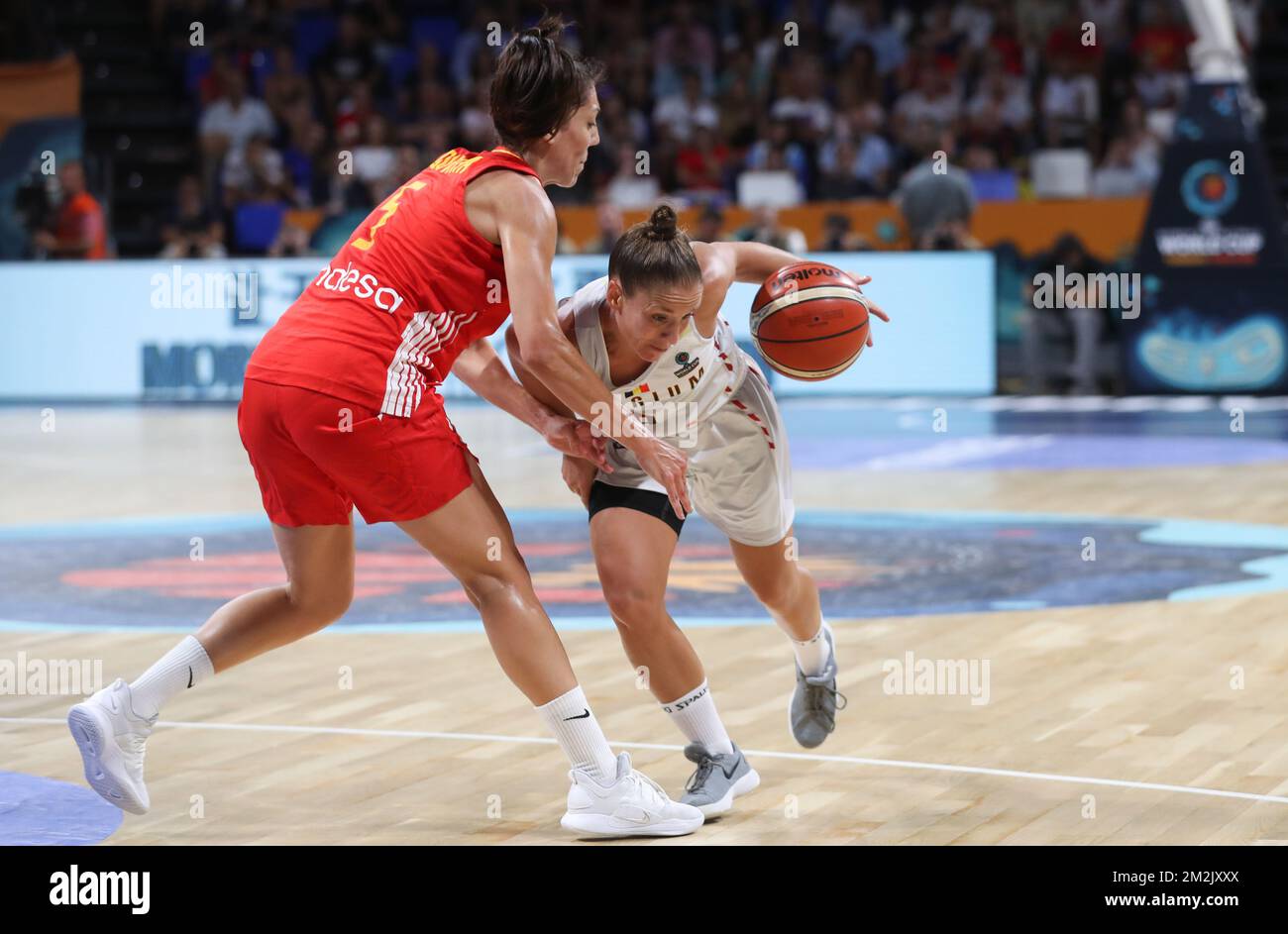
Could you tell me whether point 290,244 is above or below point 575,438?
above

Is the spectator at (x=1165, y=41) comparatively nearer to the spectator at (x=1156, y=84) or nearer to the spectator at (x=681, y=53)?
the spectator at (x=1156, y=84)

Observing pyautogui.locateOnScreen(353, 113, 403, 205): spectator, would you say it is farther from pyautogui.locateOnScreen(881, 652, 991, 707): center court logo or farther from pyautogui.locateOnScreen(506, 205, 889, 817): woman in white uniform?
pyautogui.locateOnScreen(506, 205, 889, 817): woman in white uniform

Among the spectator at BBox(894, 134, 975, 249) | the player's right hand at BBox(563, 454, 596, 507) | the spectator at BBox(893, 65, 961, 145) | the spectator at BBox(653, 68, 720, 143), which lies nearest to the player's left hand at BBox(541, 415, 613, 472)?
the player's right hand at BBox(563, 454, 596, 507)

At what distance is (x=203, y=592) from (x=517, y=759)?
10.2ft

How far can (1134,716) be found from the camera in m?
5.54

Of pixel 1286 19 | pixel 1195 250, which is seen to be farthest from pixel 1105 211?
pixel 1286 19

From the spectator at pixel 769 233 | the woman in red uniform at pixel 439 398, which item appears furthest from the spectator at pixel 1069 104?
the woman in red uniform at pixel 439 398

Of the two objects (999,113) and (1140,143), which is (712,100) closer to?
(999,113)

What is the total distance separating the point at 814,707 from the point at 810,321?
1.13m

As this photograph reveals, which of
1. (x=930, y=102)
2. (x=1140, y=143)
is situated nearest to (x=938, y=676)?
(x=1140, y=143)

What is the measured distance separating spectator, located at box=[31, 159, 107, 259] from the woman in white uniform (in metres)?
13.9

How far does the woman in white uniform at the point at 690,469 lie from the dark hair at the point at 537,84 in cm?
35

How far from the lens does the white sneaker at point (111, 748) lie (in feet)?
14.5

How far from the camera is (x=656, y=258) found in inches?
174
